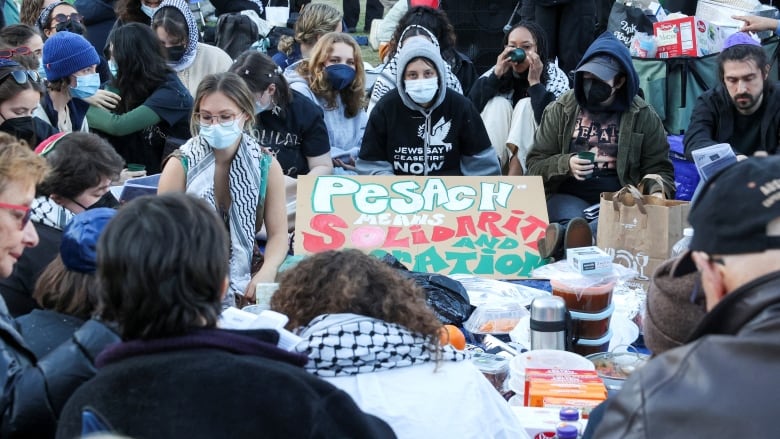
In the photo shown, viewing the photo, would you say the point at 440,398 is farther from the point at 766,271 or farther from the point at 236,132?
the point at 236,132

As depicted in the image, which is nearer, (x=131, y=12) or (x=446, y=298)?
(x=446, y=298)

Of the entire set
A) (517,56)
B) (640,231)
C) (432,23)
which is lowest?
(640,231)

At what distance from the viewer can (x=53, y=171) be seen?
3506 mm

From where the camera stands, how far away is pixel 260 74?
5.27 m

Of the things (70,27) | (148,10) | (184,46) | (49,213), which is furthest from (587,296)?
(148,10)

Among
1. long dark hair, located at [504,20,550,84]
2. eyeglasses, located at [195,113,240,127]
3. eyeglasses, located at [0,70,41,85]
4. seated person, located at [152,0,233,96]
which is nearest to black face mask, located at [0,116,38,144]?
eyeglasses, located at [0,70,41,85]

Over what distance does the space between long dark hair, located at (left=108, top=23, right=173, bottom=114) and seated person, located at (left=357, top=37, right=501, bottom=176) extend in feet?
4.37

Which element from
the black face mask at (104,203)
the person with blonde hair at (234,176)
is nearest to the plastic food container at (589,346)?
the person with blonde hair at (234,176)

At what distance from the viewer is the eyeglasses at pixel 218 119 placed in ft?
14.0

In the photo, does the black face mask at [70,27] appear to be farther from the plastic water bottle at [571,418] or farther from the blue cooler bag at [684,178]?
the plastic water bottle at [571,418]

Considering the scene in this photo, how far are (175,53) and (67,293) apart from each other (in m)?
4.17

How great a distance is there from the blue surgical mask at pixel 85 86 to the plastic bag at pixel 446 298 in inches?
103

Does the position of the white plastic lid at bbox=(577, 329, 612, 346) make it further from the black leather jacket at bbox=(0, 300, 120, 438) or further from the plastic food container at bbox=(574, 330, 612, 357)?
the black leather jacket at bbox=(0, 300, 120, 438)

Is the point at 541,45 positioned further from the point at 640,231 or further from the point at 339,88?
the point at 640,231
